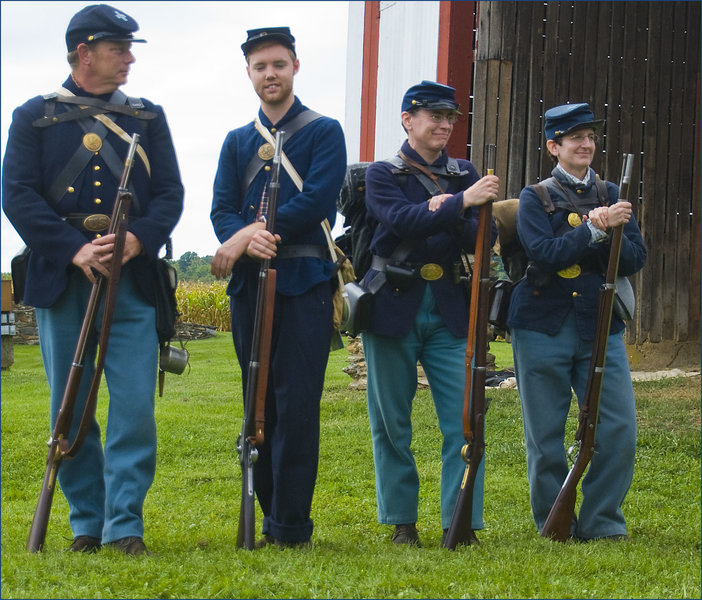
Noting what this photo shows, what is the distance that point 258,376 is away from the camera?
4484 mm

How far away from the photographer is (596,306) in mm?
5176

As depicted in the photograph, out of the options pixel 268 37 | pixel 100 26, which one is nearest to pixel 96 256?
pixel 100 26

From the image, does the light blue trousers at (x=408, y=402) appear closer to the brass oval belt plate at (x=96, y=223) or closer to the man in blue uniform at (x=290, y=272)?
the man in blue uniform at (x=290, y=272)

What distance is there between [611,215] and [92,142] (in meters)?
2.46

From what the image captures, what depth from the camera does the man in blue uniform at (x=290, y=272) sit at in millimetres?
4664

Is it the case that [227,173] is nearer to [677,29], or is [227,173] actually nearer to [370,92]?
[370,92]

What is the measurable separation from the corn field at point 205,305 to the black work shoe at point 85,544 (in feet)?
65.8

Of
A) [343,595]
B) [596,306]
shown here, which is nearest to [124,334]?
[343,595]

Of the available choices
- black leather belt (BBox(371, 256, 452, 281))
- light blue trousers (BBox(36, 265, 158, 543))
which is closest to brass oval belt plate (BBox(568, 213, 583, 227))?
black leather belt (BBox(371, 256, 452, 281))

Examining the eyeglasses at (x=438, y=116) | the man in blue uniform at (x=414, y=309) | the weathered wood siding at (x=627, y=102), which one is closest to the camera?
the man in blue uniform at (x=414, y=309)

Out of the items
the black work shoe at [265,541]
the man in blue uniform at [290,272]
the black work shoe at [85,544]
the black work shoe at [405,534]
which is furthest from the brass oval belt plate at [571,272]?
the black work shoe at [85,544]

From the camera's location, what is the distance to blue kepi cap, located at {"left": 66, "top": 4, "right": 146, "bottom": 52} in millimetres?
4539

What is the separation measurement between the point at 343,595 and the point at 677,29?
10.3 m

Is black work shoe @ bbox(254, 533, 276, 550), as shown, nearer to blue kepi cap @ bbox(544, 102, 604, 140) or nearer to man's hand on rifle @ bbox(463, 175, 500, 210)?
man's hand on rifle @ bbox(463, 175, 500, 210)
